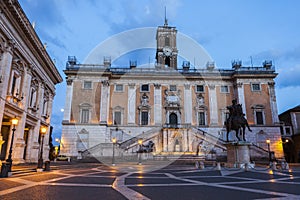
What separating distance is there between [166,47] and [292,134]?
2931cm

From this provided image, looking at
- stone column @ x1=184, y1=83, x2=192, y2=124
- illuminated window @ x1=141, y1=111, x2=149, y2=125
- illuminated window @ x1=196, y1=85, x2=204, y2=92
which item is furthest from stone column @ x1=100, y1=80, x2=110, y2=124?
illuminated window @ x1=196, y1=85, x2=204, y2=92

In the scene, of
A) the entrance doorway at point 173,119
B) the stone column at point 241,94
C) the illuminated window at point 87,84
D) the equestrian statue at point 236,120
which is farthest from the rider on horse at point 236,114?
the illuminated window at point 87,84

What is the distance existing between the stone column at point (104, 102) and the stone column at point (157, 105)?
815 cm

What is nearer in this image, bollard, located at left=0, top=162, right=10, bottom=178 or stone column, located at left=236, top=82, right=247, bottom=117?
bollard, located at left=0, top=162, right=10, bottom=178

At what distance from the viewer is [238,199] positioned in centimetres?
519

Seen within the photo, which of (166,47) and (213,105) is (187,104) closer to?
(213,105)

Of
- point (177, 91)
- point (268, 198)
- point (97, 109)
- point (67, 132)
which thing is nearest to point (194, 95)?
point (177, 91)

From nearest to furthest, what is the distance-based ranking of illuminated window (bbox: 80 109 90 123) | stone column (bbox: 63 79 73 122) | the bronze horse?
the bronze horse, stone column (bbox: 63 79 73 122), illuminated window (bbox: 80 109 90 123)

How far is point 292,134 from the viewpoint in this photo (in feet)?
129

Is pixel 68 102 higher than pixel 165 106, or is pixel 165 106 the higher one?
pixel 68 102

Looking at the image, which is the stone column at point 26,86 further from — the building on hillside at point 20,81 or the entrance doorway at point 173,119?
the entrance doorway at point 173,119

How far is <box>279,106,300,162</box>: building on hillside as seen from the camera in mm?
38156

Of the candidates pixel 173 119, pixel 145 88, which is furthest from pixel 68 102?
pixel 173 119

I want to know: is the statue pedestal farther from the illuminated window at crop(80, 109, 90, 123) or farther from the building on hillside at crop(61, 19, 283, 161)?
the illuminated window at crop(80, 109, 90, 123)
